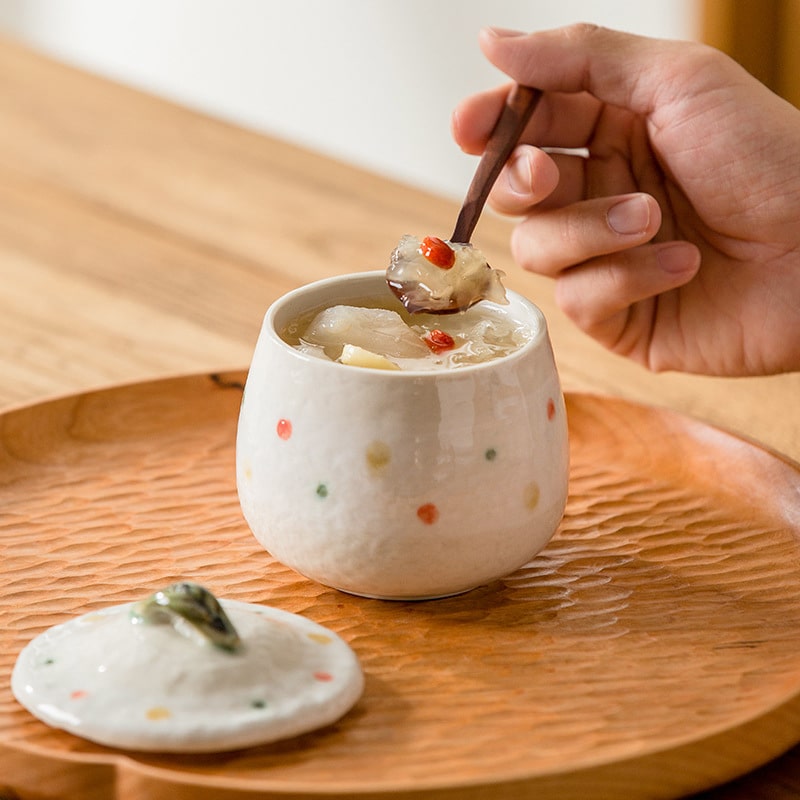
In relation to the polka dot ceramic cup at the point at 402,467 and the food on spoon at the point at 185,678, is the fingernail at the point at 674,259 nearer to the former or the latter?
the polka dot ceramic cup at the point at 402,467

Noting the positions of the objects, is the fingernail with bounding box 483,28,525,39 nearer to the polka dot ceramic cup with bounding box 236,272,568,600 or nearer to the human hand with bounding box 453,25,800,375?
the human hand with bounding box 453,25,800,375

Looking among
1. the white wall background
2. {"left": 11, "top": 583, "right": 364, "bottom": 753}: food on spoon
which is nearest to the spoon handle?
{"left": 11, "top": 583, "right": 364, "bottom": 753}: food on spoon

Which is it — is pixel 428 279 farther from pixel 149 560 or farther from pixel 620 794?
pixel 620 794

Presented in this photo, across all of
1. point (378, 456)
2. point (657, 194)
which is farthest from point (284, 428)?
point (657, 194)

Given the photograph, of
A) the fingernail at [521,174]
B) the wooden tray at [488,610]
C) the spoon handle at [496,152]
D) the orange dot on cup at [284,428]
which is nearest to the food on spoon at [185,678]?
the wooden tray at [488,610]

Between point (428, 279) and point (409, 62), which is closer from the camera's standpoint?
point (428, 279)

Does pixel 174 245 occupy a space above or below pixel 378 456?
below

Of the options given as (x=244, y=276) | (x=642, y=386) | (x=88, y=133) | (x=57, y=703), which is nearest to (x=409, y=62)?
(x=88, y=133)

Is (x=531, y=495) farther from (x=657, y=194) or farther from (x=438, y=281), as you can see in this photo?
(x=657, y=194)
